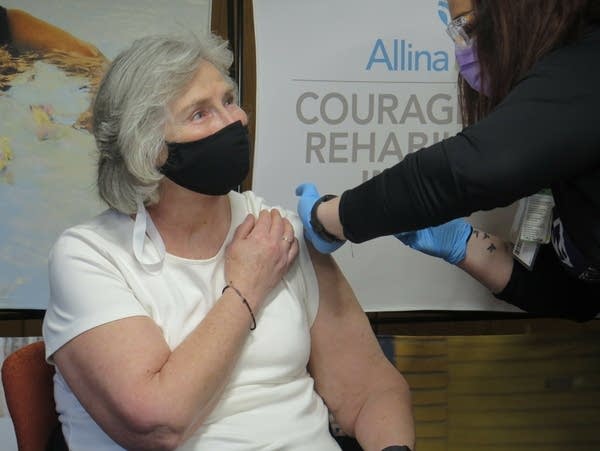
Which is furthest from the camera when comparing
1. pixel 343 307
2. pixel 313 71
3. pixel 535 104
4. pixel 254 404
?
pixel 313 71

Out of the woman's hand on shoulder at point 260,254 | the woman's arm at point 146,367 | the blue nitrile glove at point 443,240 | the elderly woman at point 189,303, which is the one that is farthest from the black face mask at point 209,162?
the blue nitrile glove at point 443,240

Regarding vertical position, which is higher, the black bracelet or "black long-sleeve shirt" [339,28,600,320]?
"black long-sleeve shirt" [339,28,600,320]

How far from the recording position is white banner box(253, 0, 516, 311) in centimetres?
214

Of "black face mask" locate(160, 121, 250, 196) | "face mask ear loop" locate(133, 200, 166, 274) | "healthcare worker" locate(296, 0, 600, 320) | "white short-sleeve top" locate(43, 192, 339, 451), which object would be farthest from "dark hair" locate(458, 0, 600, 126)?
"face mask ear loop" locate(133, 200, 166, 274)

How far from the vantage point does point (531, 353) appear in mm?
2254

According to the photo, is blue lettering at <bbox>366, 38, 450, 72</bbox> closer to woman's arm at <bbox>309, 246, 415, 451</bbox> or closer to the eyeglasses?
the eyeglasses

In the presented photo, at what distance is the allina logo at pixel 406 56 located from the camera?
7.09 feet

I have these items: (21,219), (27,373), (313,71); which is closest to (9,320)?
(21,219)

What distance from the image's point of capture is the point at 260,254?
1554mm

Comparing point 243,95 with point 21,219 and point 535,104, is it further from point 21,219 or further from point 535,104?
point 535,104

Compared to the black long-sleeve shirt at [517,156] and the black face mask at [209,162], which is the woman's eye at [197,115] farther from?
the black long-sleeve shirt at [517,156]

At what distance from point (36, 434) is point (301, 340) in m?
0.61

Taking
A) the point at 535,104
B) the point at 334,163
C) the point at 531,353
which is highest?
the point at 535,104

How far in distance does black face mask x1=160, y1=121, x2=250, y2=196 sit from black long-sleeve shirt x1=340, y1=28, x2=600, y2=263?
1.18 ft
